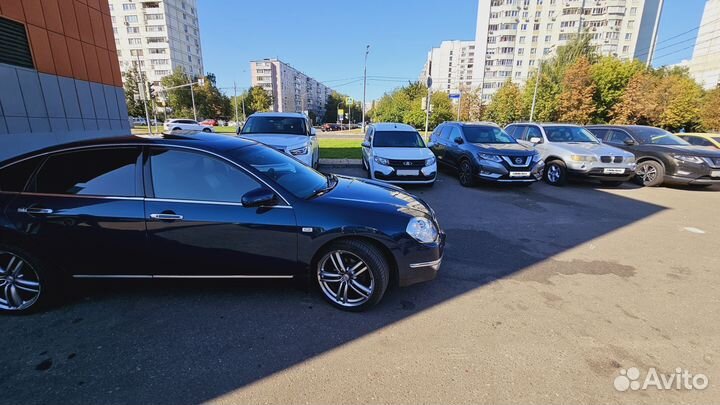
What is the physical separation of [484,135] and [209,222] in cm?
850

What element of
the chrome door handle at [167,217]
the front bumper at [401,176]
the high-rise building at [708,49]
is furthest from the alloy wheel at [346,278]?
the high-rise building at [708,49]

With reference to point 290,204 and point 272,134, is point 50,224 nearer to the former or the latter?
point 290,204

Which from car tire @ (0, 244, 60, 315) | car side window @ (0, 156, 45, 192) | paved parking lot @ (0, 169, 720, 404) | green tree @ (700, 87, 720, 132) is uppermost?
green tree @ (700, 87, 720, 132)

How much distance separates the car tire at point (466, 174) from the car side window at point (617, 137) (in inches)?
214

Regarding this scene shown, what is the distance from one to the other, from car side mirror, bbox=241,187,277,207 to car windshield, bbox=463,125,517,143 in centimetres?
763

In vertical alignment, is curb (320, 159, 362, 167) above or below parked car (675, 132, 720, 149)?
below

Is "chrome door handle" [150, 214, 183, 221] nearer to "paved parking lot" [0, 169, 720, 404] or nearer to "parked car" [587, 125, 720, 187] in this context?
"paved parking lot" [0, 169, 720, 404]

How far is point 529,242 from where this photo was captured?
487 centimetres

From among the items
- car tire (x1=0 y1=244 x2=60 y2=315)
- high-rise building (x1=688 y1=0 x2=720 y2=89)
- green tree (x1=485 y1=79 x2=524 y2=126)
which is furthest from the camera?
high-rise building (x1=688 y1=0 x2=720 y2=89)

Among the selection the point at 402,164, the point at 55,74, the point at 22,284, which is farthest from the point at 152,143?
the point at 55,74

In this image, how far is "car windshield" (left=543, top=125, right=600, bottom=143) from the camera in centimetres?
968

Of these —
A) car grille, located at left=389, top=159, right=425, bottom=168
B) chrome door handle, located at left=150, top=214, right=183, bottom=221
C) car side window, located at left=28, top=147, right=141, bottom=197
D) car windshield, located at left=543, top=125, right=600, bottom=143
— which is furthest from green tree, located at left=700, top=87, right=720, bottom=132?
car side window, located at left=28, top=147, right=141, bottom=197

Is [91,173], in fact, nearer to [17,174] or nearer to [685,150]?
[17,174]

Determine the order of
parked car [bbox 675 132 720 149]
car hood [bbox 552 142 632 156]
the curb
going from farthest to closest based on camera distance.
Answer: the curb → parked car [bbox 675 132 720 149] → car hood [bbox 552 142 632 156]
